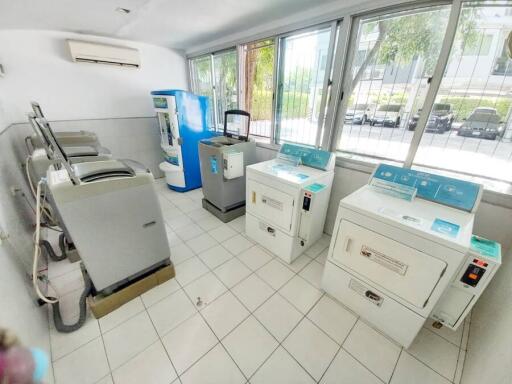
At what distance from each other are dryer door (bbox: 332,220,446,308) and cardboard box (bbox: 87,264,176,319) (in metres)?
1.50

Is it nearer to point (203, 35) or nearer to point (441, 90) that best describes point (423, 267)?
point (441, 90)

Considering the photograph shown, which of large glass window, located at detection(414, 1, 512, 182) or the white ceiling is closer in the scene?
large glass window, located at detection(414, 1, 512, 182)

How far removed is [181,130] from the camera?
3215mm

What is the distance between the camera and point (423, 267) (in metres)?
1.20

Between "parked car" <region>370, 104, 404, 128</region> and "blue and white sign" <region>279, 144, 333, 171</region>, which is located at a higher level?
"parked car" <region>370, 104, 404, 128</region>

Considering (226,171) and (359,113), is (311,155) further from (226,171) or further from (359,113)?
(226,171)

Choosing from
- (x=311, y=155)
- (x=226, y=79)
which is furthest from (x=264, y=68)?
(x=311, y=155)

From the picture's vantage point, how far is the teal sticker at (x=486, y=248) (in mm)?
1130

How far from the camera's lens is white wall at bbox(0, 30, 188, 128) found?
268 centimetres

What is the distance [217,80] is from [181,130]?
1.25 m

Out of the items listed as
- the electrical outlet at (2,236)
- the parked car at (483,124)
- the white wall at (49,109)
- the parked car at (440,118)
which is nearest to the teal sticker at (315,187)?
the parked car at (440,118)

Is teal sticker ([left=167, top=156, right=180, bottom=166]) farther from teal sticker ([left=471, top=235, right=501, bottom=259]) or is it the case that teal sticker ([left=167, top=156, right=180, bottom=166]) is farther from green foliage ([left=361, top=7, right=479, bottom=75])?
teal sticker ([left=471, top=235, right=501, bottom=259])

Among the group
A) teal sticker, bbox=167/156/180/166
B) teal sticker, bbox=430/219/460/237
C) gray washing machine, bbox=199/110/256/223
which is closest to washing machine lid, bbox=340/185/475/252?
teal sticker, bbox=430/219/460/237

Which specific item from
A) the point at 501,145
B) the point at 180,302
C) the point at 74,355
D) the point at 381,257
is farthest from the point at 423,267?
the point at 74,355
